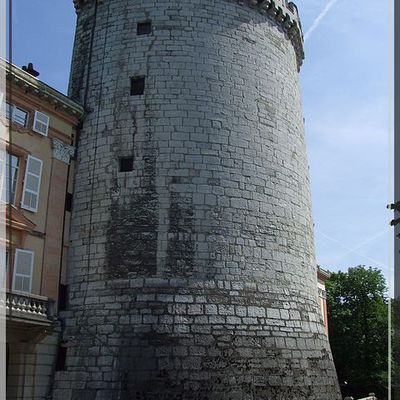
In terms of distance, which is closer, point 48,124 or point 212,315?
point 212,315

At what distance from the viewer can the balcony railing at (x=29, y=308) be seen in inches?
487

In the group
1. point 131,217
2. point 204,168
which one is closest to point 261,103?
point 204,168

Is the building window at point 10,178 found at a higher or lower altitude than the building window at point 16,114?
lower

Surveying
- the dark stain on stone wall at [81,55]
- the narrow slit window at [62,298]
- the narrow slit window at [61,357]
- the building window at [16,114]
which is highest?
the dark stain on stone wall at [81,55]

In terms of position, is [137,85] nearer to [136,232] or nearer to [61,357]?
[136,232]

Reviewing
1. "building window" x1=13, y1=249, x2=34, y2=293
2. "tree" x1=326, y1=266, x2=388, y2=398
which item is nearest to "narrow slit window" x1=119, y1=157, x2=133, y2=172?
"building window" x1=13, y1=249, x2=34, y2=293

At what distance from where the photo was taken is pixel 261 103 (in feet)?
54.8

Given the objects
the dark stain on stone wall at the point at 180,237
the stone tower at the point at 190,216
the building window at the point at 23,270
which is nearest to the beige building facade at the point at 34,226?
the building window at the point at 23,270

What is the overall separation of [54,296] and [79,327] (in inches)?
44.3

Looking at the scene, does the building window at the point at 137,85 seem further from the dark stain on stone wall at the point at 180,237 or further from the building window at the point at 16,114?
the dark stain on stone wall at the point at 180,237

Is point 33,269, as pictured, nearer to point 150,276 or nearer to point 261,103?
point 150,276

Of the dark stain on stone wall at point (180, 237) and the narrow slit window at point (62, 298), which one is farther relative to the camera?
the narrow slit window at point (62, 298)

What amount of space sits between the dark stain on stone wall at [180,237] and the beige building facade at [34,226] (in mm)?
3226

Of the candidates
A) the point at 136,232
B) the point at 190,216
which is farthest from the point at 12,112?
the point at 190,216
